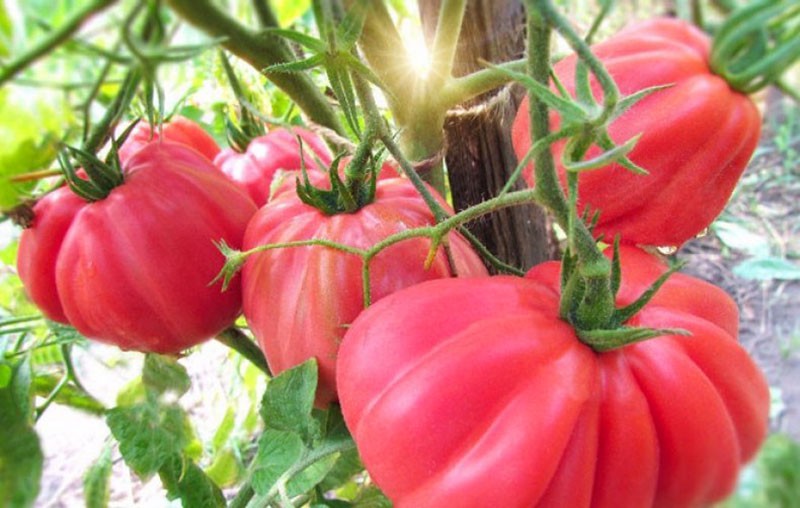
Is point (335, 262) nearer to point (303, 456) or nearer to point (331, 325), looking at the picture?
point (331, 325)

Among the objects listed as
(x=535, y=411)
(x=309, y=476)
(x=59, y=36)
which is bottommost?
(x=309, y=476)

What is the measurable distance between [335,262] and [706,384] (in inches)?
9.3

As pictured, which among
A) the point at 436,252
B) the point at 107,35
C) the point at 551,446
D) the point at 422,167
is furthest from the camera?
the point at 422,167

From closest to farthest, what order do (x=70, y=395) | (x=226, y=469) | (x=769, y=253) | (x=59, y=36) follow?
(x=59, y=36) → (x=70, y=395) → (x=226, y=469) → (x=769, y=253)

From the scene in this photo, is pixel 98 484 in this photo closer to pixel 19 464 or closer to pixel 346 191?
pixel 19 464

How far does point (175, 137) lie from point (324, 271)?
32 centimetres

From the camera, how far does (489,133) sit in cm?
69

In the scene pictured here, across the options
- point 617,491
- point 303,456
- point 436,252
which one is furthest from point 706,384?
point 303,456

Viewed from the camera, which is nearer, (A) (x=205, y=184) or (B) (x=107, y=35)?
(B) (x=107, y=35)

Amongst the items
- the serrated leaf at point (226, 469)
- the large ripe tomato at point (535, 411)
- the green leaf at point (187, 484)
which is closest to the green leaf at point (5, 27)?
the large ripe tomato at point (535, 411)

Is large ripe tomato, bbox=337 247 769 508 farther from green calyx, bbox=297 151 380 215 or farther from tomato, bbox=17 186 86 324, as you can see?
tomato, bbox=17 186 86 324

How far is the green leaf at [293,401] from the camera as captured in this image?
503mm

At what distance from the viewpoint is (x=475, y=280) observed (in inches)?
17.0

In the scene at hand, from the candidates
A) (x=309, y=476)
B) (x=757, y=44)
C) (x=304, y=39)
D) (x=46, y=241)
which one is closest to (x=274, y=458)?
(x=309, y=476)
